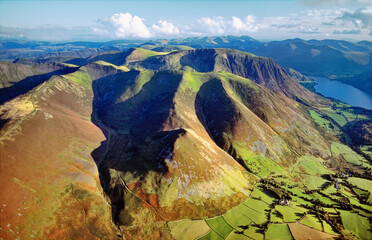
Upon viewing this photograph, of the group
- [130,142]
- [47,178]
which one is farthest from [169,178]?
[130,142]

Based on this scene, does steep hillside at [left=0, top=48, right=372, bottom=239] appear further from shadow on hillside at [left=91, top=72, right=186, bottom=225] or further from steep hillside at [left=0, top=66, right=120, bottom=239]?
shadow on hillside at [left=91, top=72, right=186, bottom=225]

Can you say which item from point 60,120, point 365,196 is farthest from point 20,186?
point 365,196

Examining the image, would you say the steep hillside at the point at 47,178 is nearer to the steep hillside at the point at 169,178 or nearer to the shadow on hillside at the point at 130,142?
the steep hillside at the point at 169,178

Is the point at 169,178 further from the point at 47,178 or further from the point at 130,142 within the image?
the point at 130,142

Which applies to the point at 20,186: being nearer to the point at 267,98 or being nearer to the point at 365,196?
the point at 365,196

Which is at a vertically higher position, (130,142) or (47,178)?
(47,178)

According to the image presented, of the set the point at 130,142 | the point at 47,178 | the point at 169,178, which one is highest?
the point at 47,178

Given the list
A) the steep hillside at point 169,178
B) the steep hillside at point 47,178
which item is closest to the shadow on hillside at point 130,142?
the steep hillside at point 169,178

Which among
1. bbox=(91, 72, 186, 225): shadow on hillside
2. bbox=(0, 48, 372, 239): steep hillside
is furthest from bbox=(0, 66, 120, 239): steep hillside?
bbox=(91, 72, 186, 225): shadow on hillside
